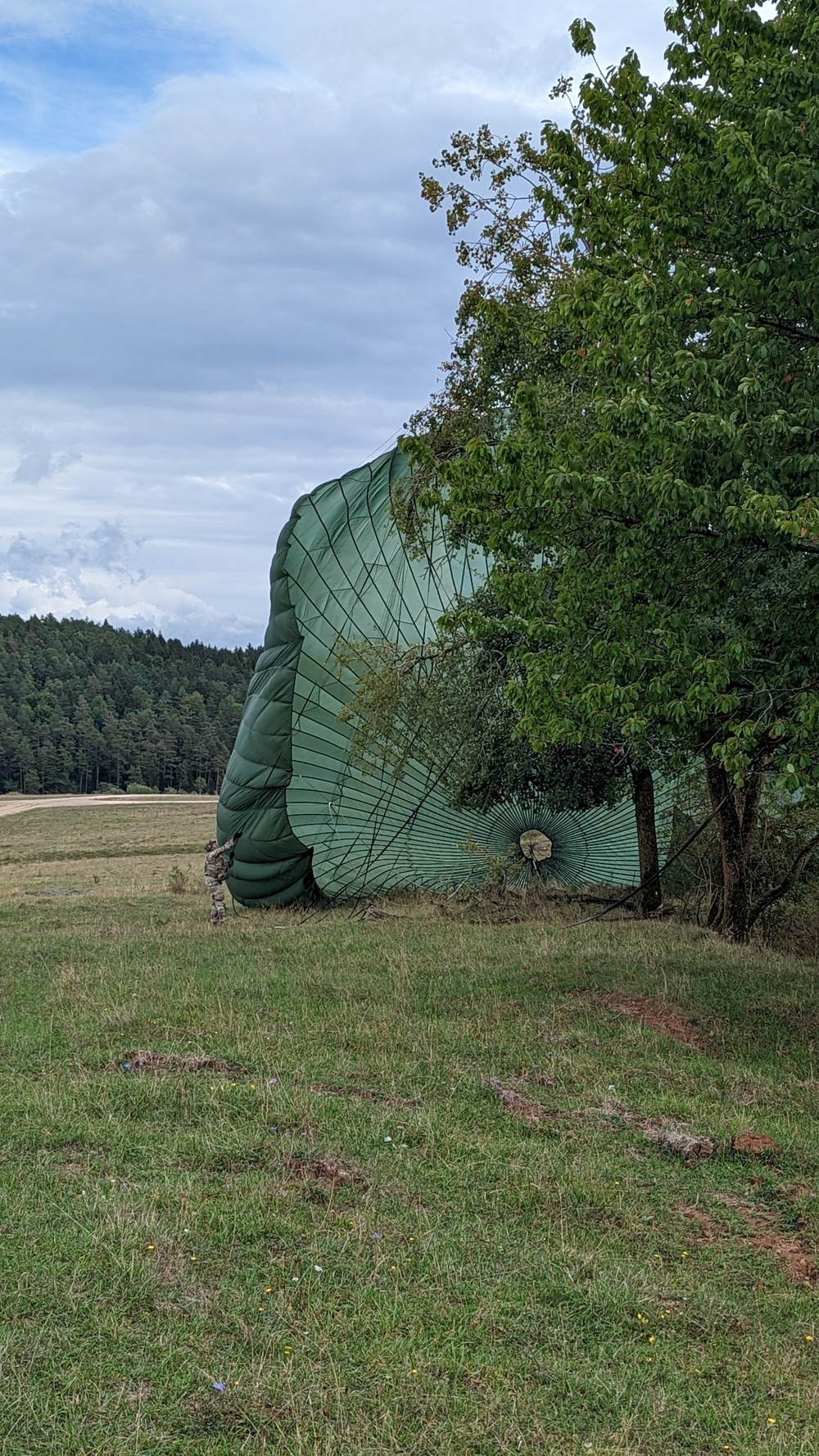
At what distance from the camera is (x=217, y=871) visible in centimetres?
1845

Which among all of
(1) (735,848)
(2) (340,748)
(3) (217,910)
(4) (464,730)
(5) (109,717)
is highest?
(5) (109,717)

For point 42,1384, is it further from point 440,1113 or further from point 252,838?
point 252,838

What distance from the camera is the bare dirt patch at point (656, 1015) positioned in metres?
10.1

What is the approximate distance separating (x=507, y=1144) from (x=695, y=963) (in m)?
6.62

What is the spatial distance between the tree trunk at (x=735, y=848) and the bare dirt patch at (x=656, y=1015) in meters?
4.16

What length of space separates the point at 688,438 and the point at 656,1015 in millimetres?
5467

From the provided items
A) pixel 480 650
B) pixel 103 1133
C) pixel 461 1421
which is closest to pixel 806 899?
pixel 480 650

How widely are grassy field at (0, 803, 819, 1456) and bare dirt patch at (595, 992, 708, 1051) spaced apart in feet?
0.15

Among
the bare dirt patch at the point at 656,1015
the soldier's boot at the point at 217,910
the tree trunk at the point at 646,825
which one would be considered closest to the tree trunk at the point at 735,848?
the tree trunk at the point at 646,825

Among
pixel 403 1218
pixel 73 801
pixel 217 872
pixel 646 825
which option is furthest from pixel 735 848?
pixel 73 801

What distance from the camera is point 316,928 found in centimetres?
1644

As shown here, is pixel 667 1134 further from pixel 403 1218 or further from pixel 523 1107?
pixel 403 1218

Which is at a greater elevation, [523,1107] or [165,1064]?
[165,1064]

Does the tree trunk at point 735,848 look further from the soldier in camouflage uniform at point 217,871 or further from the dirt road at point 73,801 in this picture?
the dirt road at point 73,801
